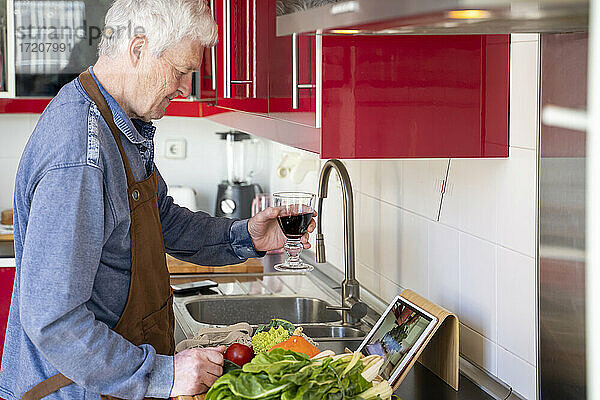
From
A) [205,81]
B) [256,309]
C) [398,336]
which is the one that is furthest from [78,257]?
[205,81]

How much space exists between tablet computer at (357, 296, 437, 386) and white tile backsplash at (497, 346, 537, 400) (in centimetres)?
17

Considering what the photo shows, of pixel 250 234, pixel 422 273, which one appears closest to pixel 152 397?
pixel 250 234

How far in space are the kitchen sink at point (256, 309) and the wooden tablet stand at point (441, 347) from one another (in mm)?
680

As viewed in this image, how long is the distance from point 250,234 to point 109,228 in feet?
1.83

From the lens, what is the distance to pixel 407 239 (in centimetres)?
213

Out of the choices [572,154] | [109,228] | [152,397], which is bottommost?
[152,397]

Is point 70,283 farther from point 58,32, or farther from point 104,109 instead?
point 58,32

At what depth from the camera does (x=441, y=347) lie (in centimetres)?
170

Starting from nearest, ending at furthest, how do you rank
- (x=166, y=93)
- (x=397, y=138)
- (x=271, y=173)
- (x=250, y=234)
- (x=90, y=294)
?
(x=90, y=294)
(x=166, y=93)
(x=397, y=138)
(x=250, y=234)
(x=271, y=173)

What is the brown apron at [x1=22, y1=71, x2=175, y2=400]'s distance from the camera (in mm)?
1399

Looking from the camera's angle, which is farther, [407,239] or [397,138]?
[407,239]

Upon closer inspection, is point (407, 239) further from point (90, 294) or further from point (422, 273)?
point (90, 294)

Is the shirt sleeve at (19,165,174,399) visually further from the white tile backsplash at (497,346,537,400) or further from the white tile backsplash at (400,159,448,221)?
the white tile backsplash at (400,159,448,221)

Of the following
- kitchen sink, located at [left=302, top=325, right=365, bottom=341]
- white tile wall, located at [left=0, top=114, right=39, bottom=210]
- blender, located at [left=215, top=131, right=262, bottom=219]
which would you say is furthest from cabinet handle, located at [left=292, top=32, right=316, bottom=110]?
white tile wall, located at [left=0, top=114, right=39, bottom=210]
